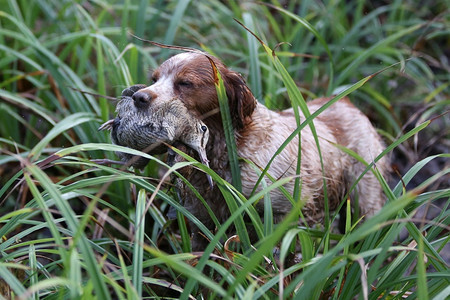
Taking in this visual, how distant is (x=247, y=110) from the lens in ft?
9.78

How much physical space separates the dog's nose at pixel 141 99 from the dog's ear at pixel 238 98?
1.50 feet

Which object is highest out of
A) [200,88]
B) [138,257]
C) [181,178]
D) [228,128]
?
[200,88]

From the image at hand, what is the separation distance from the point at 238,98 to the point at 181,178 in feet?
1.84

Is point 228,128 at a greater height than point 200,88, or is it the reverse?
point 200,88

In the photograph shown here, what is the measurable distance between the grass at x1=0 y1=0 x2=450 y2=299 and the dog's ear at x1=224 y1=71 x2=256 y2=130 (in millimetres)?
205

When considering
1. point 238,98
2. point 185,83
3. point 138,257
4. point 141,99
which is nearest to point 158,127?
point 141,99

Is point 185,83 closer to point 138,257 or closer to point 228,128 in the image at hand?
point 228,128

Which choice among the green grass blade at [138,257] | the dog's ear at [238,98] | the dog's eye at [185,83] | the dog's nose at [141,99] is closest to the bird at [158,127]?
the dog's nose at [141,99]

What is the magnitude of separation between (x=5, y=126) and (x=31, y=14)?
1.15 m

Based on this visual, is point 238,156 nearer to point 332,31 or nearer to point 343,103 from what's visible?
point 343,103

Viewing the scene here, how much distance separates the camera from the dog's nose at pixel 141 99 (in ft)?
8.38

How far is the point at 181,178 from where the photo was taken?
2.55m

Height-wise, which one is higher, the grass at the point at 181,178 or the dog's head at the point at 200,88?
the dog's head at the point at 200,88

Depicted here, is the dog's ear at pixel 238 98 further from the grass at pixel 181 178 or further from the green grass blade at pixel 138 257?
the green grass blade at pixel 138 257
